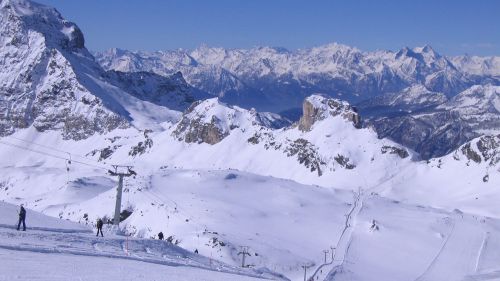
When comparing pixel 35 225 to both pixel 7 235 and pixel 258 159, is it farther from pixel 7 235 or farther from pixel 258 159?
pixel 258 159

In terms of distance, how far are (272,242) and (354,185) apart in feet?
277

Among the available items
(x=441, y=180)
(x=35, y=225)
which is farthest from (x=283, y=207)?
(x=441, y=180)

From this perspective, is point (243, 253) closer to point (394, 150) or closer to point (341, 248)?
point (341, 248)

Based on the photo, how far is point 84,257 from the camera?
122 feet

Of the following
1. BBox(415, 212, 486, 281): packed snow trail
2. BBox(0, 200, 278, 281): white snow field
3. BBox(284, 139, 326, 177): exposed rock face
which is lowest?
BBox(0, 200, 278, 281): white snow field

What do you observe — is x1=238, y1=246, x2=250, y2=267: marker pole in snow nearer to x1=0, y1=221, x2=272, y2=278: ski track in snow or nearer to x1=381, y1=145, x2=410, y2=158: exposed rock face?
x1=0, y1=221, x2=272, y2=278: ski track in snow

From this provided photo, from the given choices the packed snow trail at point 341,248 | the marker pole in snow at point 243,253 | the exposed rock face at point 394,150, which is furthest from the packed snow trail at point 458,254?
the exposed rock face at point 394,150

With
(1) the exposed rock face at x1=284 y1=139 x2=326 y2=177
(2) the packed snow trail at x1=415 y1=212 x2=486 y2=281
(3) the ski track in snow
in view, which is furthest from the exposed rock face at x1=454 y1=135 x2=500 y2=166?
(3) the ski track in snow

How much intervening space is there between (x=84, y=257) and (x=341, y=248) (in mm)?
52149

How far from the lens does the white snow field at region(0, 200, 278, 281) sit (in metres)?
30.9

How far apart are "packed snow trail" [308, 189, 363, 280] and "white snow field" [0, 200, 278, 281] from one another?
22861mm

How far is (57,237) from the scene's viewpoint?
42844 millimetres

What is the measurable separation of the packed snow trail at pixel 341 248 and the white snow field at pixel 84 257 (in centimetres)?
2286

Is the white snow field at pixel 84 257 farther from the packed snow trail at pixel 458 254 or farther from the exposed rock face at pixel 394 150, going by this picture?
the exposed rock face at pixel 394 150
